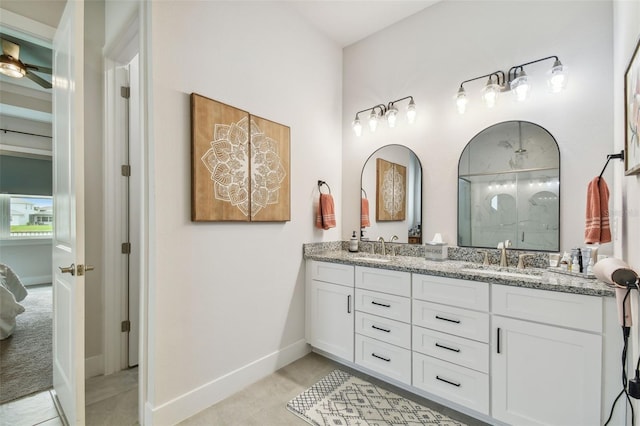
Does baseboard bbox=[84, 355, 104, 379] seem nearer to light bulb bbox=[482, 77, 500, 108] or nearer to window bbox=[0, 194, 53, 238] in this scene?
light bulb bbox=[482, 77, 500, 108]

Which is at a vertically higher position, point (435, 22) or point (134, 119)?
point (435, 22)

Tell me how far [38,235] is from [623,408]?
7765 mm

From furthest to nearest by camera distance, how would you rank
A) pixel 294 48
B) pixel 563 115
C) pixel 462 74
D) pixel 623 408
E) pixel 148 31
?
pixel 294 48, pixel 462 74, pixel 563 115, pixel 148 31, pixel 623 408

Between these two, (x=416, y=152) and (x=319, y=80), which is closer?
(x=416, y=152)

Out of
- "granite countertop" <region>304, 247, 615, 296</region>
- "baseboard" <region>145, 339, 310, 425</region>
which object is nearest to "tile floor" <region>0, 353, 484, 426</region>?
"baseboard" <region>145, 339, 310, 425</region>

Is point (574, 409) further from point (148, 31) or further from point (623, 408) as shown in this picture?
point (148, 31)

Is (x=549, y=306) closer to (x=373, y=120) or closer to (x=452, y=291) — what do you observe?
(x=452, y=291)

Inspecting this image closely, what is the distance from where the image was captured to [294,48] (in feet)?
8.30

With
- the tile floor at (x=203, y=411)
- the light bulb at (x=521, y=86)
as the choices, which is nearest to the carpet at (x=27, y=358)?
the tile floor at (x=203, y=411)

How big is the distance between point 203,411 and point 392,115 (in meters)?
2.68

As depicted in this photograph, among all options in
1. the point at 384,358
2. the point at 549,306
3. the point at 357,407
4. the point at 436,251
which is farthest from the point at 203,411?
the point at 549,306

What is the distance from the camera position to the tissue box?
2291mm

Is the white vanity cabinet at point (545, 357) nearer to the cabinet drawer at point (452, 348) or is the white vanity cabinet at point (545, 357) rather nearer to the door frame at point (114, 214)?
the cabinet drawer at point (452, 348)

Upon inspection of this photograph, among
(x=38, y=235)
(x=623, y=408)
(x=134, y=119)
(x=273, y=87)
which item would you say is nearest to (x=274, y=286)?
(x=273, y=87)
